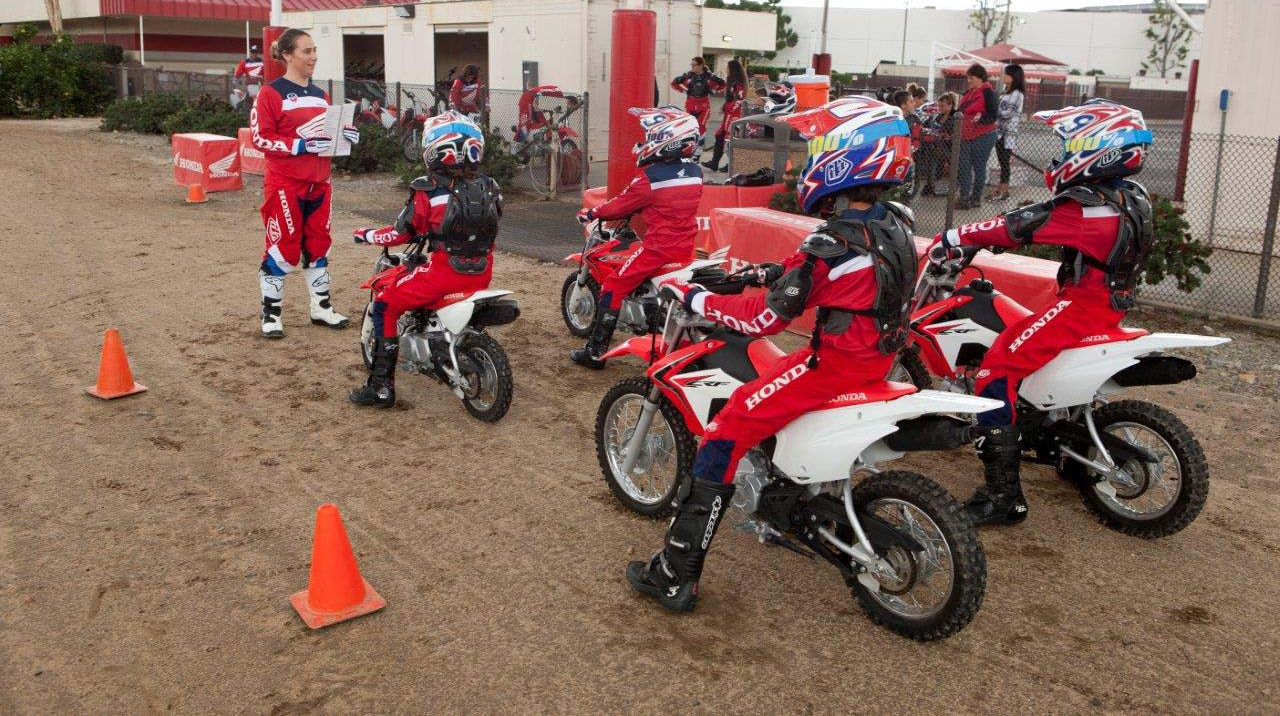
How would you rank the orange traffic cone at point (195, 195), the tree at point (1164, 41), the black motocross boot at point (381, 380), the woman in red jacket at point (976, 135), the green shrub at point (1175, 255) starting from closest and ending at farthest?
1. the black motocross boot at point (381, 380)
2. the green shrub at point (1175, 255)
3. the woman in red jacket at point (976, 135)
4. the orange traffic cone at point (195, 195)
5. the tree at point (1164, 41)

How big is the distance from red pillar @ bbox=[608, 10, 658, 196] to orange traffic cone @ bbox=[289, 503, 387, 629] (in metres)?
7.46

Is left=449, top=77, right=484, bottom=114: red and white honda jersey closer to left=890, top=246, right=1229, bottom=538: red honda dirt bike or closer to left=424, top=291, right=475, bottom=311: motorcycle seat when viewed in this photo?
left=424, top=291, right=475, bottom=311: motorcycle seat

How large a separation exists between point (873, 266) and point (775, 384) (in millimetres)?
619

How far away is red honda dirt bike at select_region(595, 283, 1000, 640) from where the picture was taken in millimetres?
3971

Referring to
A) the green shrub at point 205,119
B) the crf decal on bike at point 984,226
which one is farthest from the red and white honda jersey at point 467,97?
the crf decal on bike at point 984,226

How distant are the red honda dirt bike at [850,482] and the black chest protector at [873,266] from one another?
0.31 meters

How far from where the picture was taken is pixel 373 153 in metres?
19.4

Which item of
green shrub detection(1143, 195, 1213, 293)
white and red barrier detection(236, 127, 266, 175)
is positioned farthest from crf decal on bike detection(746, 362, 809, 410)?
white and red barrier detection(236, 127, 266, 175)

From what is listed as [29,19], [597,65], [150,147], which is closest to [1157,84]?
[597,65]

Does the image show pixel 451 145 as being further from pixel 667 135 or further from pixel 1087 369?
pixel 1087 369

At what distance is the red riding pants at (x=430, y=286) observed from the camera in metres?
6.61

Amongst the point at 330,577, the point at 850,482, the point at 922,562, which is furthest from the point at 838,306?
the point at 330,577

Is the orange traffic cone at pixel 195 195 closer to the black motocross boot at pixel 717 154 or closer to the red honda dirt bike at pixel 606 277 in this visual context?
the black motocross boot at pixel 717 154

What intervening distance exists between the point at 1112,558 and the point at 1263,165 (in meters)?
9.52
